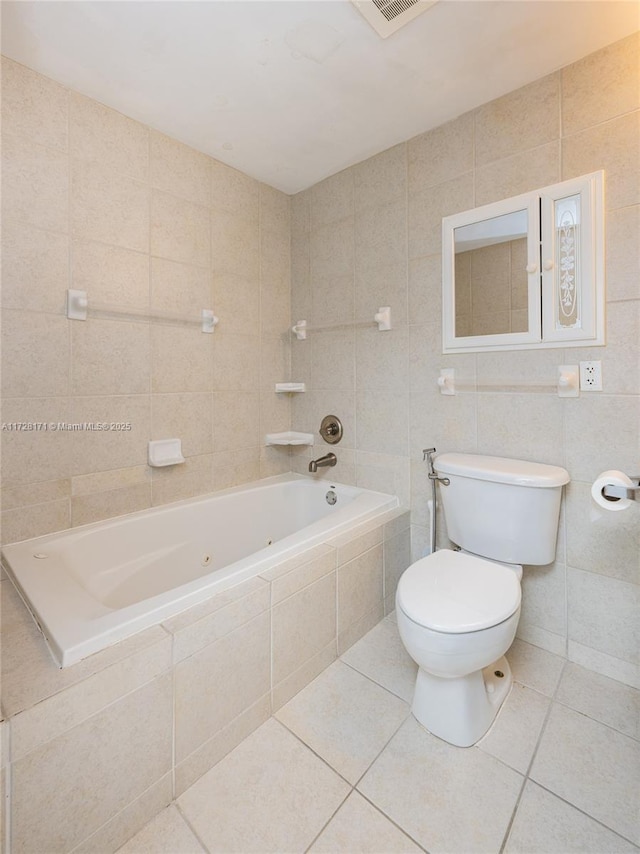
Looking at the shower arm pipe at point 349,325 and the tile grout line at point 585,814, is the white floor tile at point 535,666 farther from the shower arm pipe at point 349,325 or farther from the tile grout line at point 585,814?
the shower arm pipe at point 349,325

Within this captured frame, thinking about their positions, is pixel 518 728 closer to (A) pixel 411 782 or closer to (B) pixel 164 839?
(A) pixel 411 782

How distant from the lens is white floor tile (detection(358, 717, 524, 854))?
0.93m

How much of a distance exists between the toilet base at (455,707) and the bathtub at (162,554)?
585mm

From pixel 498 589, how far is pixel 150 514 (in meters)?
1.42

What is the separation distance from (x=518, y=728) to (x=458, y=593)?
0.47 meters

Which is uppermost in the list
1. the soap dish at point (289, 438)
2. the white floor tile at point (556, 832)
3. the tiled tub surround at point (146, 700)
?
the soap dish at point (289, 438)

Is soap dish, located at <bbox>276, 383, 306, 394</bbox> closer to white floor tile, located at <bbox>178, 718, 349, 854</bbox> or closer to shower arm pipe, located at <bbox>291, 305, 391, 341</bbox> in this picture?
shower arm pipe, located at <bbox>291, 305, 391, 341</bbox>

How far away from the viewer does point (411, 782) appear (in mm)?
1064

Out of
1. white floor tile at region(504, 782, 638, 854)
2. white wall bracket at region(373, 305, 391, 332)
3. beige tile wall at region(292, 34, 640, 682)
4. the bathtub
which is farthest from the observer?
white wall bracket at region(373, 305, 391, 332)

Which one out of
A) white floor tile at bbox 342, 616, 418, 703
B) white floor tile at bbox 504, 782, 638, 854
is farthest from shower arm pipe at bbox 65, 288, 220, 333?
white floor tile at bbox 504, 782, 638, 854

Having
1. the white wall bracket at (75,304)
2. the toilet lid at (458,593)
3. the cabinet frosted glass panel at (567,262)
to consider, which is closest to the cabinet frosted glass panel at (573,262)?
the cabinet frosted glass panel at (567,262)

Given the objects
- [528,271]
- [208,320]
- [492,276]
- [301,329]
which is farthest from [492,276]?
[208,320]

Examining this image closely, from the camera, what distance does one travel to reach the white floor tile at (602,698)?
1.24 meters

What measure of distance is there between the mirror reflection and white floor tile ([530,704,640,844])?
1.36 metres
